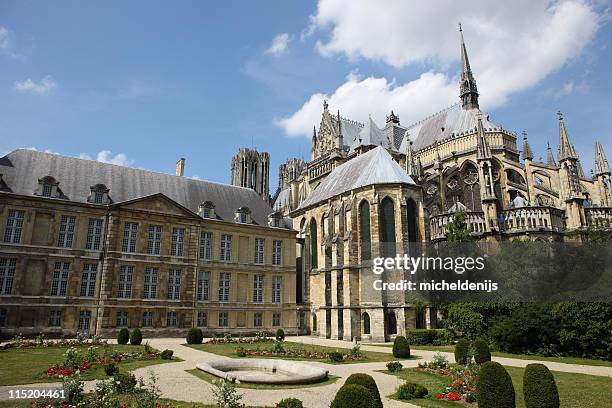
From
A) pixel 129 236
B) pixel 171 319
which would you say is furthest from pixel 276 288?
pixel 129 236

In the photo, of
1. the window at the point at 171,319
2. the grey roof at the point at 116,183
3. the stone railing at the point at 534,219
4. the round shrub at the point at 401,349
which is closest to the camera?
the round shrub at the point at 401,349

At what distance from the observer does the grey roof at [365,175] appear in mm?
35812

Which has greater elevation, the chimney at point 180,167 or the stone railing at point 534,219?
the chimney at point 180,167

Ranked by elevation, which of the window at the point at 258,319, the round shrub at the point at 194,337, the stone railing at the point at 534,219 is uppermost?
the stone railing at the point at 534,219

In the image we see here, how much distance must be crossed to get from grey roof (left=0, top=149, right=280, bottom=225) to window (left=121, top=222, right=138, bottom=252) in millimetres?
2350

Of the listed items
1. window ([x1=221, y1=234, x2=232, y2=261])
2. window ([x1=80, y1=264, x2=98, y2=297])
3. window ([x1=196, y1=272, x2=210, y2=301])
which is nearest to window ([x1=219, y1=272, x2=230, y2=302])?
window ([x1=196, y1=272, x2=210, y2=301])

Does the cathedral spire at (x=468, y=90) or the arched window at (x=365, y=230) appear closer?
the arched window at (x=365, y=230)

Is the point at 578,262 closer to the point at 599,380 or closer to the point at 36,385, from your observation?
the point at 599,380

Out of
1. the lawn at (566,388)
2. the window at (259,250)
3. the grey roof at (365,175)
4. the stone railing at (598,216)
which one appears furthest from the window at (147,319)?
the stone railing at (598,216)

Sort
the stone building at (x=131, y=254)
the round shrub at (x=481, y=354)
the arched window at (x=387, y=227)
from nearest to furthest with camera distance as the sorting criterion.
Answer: the round shrub at (x=481, y=354)
the stone building at (x=131, y=254)
the arched window at (x=387, y=227)

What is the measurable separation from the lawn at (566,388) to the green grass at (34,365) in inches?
382

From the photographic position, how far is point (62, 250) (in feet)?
95.8

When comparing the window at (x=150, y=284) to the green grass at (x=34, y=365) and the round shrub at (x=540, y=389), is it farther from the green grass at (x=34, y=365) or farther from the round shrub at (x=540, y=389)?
the round shrub at (x=540, y=389)

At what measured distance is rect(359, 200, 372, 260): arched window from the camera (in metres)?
33.8
